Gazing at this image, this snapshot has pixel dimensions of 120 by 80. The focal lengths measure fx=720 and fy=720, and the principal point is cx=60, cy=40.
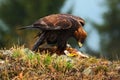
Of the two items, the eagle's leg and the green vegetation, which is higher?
the green vegetation

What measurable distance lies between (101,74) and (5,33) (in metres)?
34.2

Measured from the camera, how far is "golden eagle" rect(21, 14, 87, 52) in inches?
474

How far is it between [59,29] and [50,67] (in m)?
1.65

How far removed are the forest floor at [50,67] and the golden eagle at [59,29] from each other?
83 centimetres

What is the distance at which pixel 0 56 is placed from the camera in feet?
36.3

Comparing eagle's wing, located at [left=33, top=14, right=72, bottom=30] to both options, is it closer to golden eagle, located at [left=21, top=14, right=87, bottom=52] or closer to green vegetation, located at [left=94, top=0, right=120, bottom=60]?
golden eagle, located at [left=21, top=14, right=87, bottom=52]

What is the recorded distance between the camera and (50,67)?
10.5m

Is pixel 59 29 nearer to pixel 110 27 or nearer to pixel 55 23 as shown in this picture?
pixel 55 23

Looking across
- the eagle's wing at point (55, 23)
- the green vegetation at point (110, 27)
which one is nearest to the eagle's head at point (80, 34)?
the eagle's wing at point (55, 23)

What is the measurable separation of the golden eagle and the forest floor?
2.72ft

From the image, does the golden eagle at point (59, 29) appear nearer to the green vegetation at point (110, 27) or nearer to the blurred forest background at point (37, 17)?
the blurred forest background at point (37, 17)

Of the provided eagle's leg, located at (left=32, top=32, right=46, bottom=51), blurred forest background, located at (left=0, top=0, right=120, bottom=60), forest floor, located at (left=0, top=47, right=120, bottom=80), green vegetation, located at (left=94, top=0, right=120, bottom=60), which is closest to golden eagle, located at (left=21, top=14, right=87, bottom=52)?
eagle's leg, located at (left=32, top=32, right=46, bottom=51)

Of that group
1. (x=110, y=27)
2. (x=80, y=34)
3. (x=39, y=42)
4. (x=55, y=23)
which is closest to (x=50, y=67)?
(x=55, y=23)

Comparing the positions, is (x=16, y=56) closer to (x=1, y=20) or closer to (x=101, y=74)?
(x=101, y=74)
